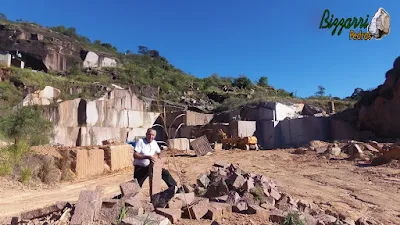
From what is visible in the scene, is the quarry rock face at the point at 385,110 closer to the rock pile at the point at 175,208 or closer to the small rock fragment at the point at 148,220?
the rock pile at the point at 175,208

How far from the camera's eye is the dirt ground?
6212mm

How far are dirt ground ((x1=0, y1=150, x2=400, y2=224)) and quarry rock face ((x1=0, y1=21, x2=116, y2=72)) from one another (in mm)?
36017

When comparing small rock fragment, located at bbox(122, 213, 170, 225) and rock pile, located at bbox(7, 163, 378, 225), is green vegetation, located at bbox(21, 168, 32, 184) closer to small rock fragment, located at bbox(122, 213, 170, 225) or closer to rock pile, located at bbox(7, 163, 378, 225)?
rock pile, located at bbox(7, 163, 378, 225)

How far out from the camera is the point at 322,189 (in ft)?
27.6

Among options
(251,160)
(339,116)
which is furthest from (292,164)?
(339,116)

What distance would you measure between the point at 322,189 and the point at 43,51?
4222 centimetres

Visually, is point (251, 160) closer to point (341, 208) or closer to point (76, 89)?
point (341, 208)

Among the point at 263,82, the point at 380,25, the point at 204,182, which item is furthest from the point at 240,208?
the point at 263,82

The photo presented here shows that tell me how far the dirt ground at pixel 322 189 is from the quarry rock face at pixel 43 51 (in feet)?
118

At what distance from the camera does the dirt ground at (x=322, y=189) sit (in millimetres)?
6212

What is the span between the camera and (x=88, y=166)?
10.4m

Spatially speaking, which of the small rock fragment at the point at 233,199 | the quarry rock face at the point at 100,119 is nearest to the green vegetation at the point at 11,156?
the small rock fragment at the point at 233,199

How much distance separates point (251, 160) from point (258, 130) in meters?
9.33

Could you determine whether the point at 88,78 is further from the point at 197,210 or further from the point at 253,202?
the point at 197,210
